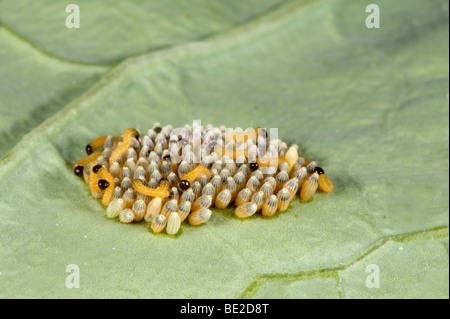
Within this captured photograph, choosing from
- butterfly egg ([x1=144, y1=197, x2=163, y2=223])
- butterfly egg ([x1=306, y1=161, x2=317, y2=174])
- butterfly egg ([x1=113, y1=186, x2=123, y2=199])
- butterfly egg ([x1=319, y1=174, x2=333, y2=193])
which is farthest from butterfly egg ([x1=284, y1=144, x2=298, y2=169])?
butterfly egg ([x1=113, y1=186, x2=123, y2=199])

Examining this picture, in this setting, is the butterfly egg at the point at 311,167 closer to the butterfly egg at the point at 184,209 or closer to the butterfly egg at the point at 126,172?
the butterfly egg at the point at 184,209

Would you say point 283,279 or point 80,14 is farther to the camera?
point 80,14

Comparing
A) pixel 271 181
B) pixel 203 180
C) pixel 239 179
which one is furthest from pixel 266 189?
pixel 203 180

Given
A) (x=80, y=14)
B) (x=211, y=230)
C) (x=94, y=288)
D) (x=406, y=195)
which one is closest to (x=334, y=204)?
(x=406, y=195)

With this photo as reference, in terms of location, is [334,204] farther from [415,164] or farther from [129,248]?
[129,248]

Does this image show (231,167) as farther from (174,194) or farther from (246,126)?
(246,126)

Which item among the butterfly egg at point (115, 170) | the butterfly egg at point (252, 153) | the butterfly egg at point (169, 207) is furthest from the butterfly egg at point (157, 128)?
the butterfly egg at point (169, 207)

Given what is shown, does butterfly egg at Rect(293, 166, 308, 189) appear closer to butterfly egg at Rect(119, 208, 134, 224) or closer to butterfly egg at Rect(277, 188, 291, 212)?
butterfly egg at Rect(277, 188, 291, 212)
